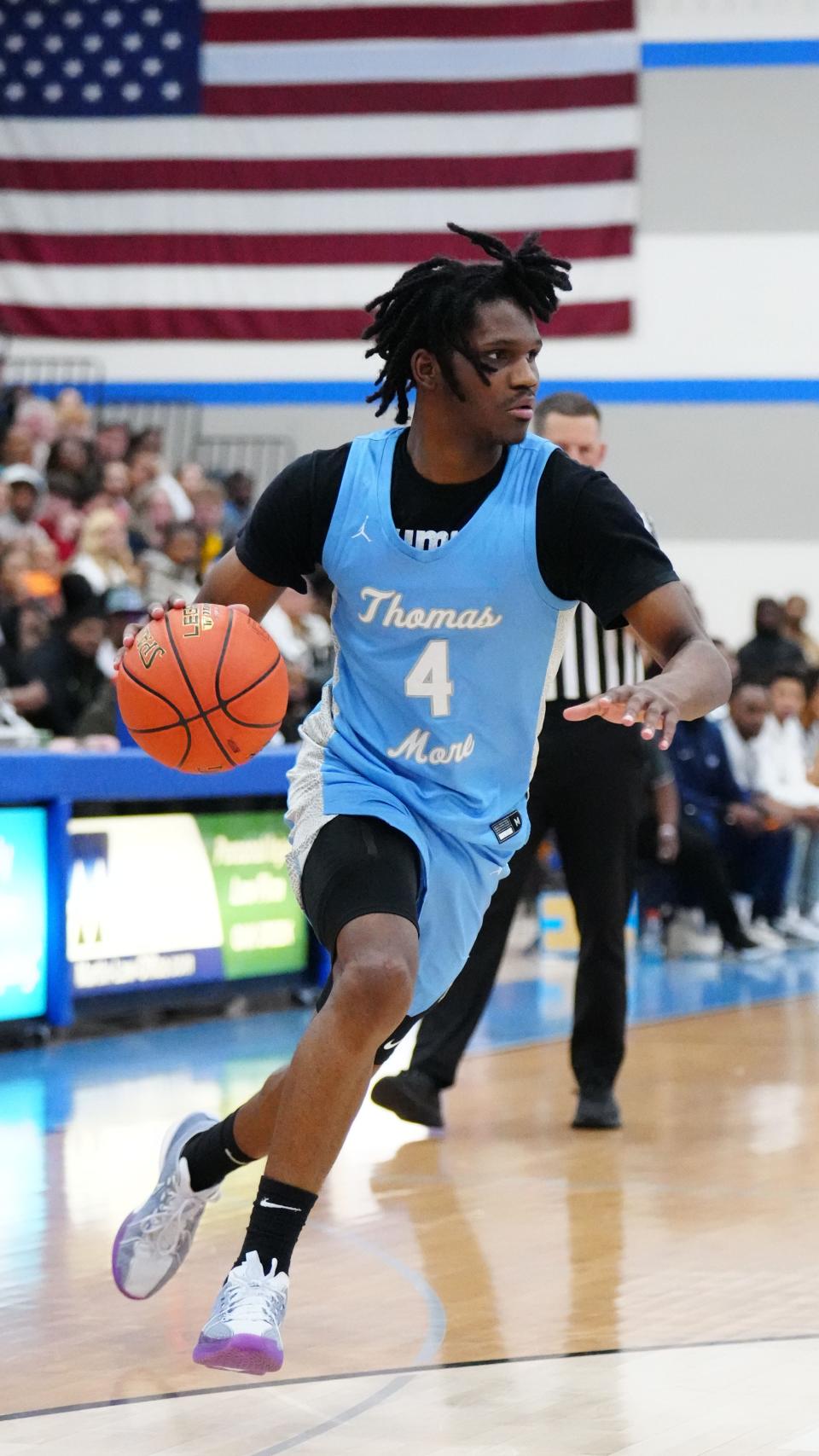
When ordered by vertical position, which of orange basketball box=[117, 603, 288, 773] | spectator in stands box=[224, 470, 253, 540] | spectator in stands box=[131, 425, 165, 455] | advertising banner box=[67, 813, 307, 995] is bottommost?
advertising banner box=[67, 813, 307, 995]

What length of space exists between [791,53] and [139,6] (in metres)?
6.09

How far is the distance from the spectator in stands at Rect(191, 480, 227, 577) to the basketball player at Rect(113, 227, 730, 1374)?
11423mm

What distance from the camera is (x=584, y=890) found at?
6422 mm

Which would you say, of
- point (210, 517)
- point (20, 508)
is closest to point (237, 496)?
point (210, 517)

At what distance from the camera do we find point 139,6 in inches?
758

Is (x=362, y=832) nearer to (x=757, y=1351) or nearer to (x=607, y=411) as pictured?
(x=757, y=1351)

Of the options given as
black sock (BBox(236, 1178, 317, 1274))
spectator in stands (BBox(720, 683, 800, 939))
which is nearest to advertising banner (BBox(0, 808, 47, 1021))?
black sock (BBox(236, 1178, 317, 1274))

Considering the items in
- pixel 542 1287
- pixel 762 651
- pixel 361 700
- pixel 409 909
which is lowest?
pixel 762 651

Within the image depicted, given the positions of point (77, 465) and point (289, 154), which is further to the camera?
point (289, 154)

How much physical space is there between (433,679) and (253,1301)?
1165 mm

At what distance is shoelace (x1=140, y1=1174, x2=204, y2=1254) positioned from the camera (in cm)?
412

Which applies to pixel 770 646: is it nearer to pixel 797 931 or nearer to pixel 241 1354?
pixel 797 931

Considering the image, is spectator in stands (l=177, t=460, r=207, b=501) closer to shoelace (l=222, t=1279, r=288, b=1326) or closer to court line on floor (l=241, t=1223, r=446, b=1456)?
court line on floor (l=241, t=1223, r=446, b=1456)

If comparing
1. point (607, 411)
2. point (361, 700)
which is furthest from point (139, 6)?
point (361, 700)
